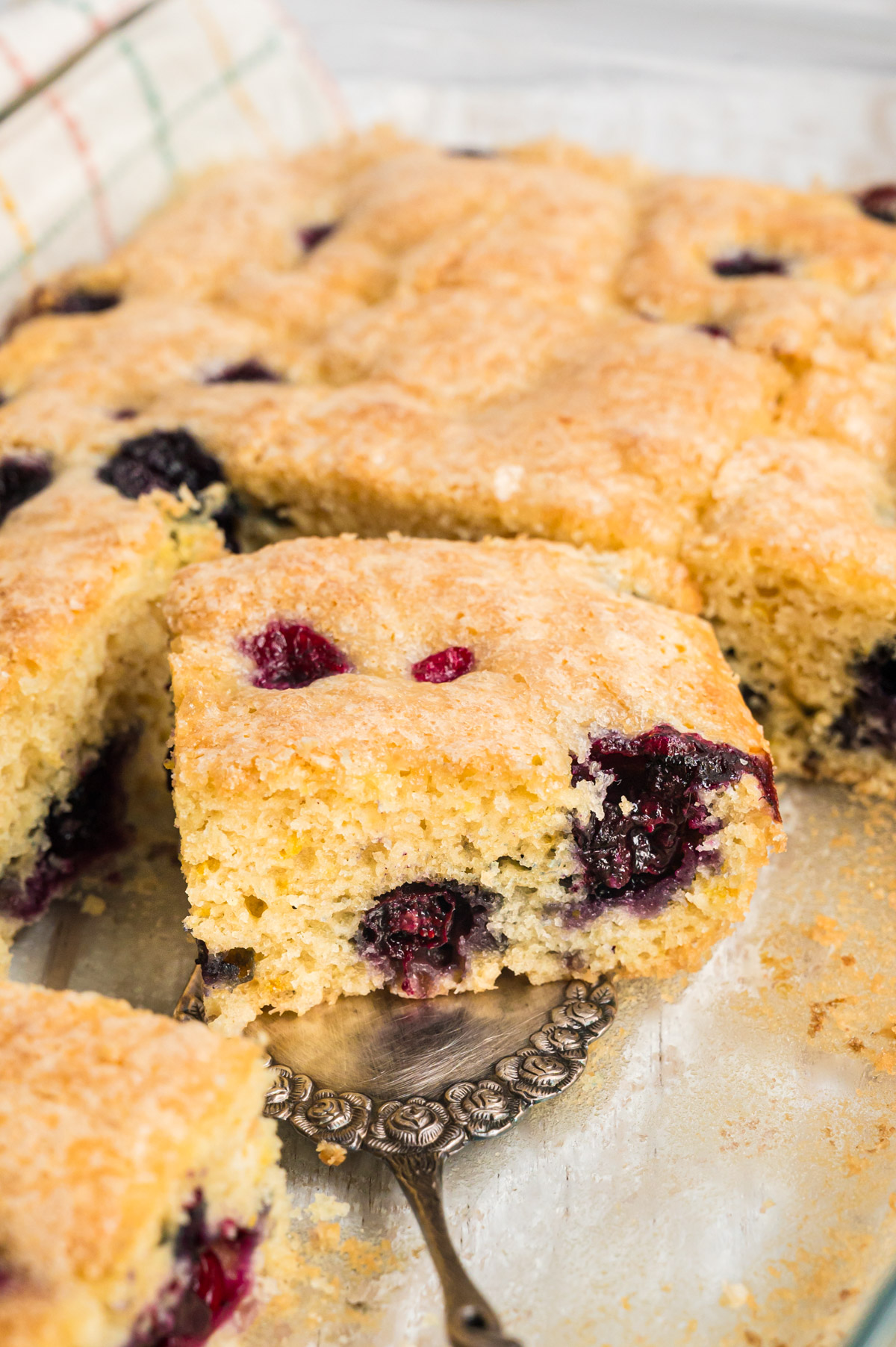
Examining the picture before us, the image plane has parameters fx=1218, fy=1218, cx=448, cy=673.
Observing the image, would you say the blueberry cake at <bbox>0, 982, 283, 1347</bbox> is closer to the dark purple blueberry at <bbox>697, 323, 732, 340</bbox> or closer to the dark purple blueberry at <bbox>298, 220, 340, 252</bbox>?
the dark purple blueberry at <bbox>697, 323, 732, 340</bbox>

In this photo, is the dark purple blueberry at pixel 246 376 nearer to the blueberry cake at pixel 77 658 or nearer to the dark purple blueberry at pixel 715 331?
the blueberry cake at pixel 77 658

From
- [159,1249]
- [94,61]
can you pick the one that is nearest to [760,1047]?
[159,1249]

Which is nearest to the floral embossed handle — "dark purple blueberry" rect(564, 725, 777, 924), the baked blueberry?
"dark purple blueberry" rect(564, 725, 777, 924)

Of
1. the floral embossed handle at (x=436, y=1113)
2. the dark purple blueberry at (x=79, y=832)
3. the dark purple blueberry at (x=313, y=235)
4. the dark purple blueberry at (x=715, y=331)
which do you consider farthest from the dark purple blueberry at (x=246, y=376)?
the floral embossed handle at (x=436, y=1113)

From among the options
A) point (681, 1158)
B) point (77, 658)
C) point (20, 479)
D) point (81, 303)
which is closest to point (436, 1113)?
point (681, 1158)

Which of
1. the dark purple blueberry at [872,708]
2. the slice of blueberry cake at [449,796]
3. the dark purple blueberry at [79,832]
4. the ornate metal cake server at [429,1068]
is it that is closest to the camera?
the ornate metal cake server at [429,1068]
